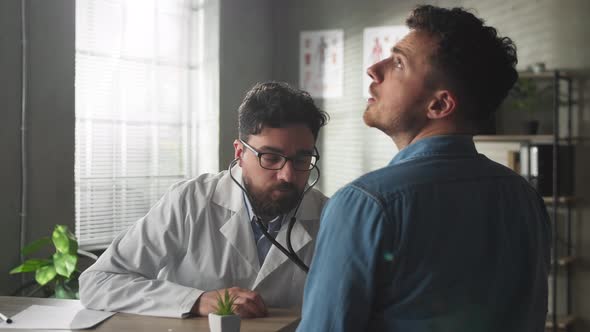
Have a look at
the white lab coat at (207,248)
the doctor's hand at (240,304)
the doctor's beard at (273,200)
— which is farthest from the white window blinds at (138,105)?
the doctor's hand at (240,304)

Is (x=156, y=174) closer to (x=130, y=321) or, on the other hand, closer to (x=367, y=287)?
(x=130, y=321)

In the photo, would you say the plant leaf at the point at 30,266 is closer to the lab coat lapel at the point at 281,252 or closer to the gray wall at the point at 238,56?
the lab coat lapel at the point at 281,252

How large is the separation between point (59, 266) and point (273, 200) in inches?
59.1

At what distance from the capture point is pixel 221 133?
4473 mm

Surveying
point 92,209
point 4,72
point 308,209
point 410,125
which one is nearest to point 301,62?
point 92,209

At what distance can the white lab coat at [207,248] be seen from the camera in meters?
1.80

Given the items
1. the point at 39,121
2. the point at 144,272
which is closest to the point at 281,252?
the point at 144,272

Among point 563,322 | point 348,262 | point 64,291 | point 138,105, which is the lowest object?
point 563,322

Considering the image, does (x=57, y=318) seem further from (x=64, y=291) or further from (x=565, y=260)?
(x=565, y=260)

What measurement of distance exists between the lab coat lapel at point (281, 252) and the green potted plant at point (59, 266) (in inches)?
54.2

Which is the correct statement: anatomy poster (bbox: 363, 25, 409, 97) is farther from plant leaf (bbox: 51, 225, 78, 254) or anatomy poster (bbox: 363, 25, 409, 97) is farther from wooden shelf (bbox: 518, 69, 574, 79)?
plant leaf (bbox: 51, 225, 78, 254)

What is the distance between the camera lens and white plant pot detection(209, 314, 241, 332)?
129cm

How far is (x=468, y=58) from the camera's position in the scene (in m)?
0.97

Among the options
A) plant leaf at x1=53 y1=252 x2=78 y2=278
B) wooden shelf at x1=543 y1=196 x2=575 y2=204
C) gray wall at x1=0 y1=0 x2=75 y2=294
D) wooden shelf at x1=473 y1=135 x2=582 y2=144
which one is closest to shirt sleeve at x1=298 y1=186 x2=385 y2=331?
plant leaf at x1=53 y1=252 x2=78 y2=278
